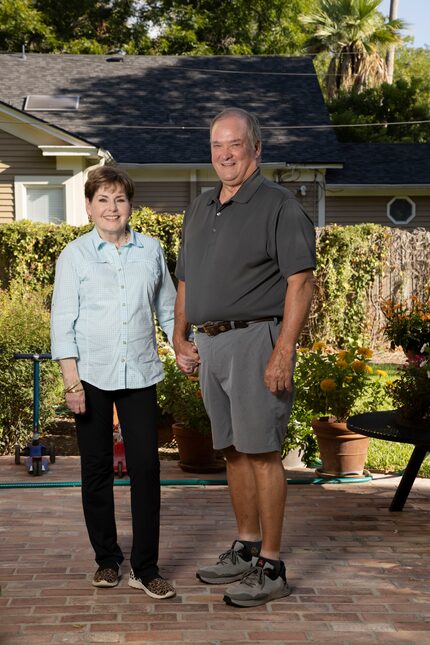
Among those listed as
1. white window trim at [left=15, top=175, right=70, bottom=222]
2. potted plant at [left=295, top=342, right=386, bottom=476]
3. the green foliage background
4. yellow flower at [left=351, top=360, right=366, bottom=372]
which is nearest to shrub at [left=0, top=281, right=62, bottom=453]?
potted plant at [left=295, top=342, right=386, bottom=476]

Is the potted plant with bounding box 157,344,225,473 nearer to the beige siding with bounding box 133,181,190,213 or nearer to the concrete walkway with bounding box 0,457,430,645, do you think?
the concrete walkway with bounding box 0,457,430,645

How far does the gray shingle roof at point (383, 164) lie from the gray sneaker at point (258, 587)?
60.8 feet

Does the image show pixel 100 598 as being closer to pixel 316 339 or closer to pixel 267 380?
pixel 267 380

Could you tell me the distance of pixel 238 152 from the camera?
4.41m

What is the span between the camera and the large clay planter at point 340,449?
23.5ft

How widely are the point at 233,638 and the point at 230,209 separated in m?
1.78

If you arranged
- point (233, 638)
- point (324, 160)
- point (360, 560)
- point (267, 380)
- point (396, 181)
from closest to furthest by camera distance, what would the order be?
point (233, 638) → point (267, 380) → point (360, 560) → point (324, 160) → point (396, 181)

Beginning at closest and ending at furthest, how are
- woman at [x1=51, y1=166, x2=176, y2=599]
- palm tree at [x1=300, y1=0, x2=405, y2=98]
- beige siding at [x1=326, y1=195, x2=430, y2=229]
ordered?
1. woman at [x1=51, y1=166, x2=176, y2=599]
2. beige siding at [x1=326, y1=195, x2=430, y2=229]
3. palm tree at [x1=300, y1=0, x2=405, y2=98]

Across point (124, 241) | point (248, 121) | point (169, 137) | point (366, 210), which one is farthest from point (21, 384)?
point (366, 210)

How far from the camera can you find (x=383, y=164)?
2402 cm

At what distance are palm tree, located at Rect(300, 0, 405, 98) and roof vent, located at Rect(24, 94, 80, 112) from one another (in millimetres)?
12517

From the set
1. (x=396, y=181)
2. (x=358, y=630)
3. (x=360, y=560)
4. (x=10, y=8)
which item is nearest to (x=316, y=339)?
(x=396, y=181)

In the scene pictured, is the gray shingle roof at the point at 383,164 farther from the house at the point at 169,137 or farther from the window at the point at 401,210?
the window at the point at 401,210

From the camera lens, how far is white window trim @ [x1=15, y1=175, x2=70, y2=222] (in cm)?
1970
